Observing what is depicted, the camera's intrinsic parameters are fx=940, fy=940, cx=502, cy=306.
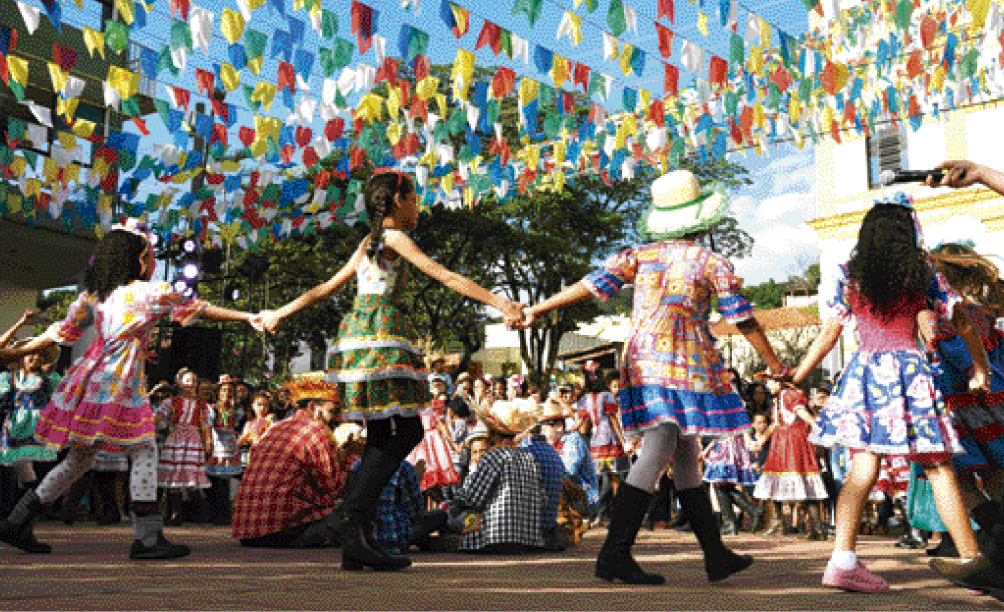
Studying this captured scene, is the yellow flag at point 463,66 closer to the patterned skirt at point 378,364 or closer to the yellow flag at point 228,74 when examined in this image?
the yellow flag at point 228,74

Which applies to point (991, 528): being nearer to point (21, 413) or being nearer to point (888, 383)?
point (888, 383)

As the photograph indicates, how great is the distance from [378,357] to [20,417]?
6371 mm

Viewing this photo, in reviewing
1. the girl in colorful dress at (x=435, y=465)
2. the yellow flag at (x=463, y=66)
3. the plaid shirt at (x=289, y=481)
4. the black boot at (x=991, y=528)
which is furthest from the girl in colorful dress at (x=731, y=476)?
the black boot at (x=991, y=528)

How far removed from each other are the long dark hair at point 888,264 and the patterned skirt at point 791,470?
5274mm

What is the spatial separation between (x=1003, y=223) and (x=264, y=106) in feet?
77.0

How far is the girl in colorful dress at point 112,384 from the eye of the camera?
462cm

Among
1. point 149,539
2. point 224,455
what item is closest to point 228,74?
point 224,455

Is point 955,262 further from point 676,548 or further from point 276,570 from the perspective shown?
point 276,570

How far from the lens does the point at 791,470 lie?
900 centimetres

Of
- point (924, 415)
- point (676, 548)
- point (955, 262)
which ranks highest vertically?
point (955, 262)

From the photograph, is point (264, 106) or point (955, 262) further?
point (264, 106)

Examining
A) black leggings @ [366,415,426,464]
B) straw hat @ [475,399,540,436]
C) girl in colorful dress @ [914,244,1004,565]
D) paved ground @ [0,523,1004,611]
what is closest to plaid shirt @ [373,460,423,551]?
paved ground @ [0,523,1004,611]

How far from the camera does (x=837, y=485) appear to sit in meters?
9.28

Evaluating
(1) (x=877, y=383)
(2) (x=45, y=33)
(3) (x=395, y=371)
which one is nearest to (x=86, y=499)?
(3) (x=395, y=371)
